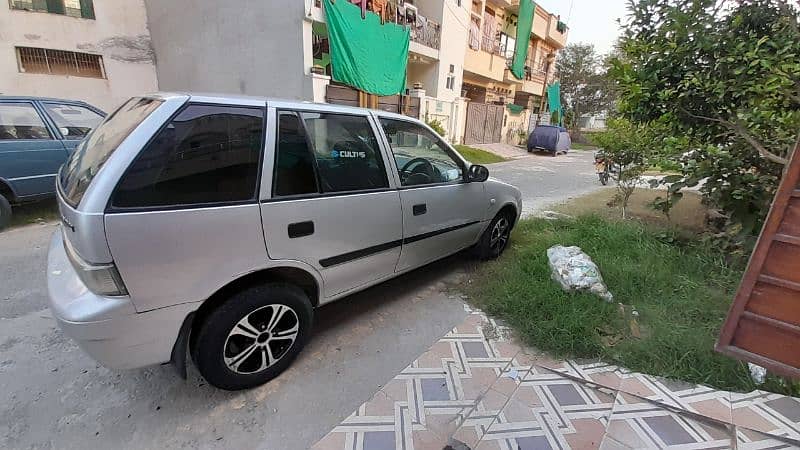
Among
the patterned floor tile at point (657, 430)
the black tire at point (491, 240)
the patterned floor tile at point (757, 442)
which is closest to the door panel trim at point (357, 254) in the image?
the black tire at point (491, 240)

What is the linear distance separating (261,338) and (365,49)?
29.4ft

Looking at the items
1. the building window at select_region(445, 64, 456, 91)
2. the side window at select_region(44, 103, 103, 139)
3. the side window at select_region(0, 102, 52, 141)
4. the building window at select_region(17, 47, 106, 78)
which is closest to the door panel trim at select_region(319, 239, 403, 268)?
the side window at select_region(44, 103, 103, 139)

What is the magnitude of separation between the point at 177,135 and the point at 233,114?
30cm

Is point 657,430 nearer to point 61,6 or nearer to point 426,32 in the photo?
point 426,32

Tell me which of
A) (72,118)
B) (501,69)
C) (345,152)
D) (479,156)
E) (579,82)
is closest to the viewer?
(345,152)

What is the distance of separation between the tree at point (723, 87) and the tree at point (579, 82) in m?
28.2

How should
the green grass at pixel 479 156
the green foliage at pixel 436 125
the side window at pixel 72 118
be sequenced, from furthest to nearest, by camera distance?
the green grass at pixel 479 156
the green foliage at pixel 436 125
the side window at pixel 72 118

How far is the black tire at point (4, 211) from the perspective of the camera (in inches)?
169

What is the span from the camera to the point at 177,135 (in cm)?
176

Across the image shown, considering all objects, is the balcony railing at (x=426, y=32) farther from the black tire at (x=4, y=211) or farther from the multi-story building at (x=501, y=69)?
the black tire at (x=4, y=211)

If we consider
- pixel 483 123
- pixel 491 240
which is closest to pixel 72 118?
pixel 491 240

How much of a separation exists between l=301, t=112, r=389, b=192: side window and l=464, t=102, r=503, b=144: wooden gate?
50.4 ft

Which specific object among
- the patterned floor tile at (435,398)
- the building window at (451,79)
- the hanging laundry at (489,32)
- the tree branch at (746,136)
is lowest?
the patterned floor tile at (435,398)

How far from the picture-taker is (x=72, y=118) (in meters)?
4.89
